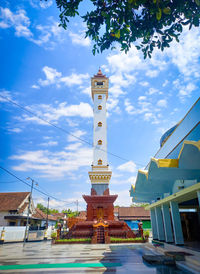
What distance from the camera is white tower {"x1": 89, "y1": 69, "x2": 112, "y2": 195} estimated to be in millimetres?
22755

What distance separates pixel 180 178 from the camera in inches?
332

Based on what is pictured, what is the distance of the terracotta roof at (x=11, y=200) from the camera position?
1076 inches

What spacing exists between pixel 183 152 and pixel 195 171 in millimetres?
1575

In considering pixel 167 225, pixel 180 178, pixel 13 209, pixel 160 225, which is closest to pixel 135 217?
pixel 160 225

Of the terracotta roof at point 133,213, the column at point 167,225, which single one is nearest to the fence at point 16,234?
the terracotta roof at point 133,213

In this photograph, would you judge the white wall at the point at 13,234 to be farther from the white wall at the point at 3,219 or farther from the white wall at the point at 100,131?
the white wall at the point at 100,131

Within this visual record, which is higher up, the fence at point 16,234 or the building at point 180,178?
the building at point 180,178

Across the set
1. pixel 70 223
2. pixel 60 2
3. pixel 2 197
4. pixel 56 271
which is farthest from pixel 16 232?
pixel 60 2

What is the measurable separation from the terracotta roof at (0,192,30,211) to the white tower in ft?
45.2

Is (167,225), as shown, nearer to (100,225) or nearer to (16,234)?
(100,225)

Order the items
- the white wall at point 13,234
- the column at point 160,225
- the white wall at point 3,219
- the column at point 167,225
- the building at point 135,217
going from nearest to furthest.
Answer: the column at point 167,225
the column at point 160,225
the white wall at point 13,234
the white wall at point 3,219
the building at point 135,217

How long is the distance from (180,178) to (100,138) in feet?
56.3

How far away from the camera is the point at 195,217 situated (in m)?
14.3

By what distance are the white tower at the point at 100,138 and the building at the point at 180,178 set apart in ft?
27.4
